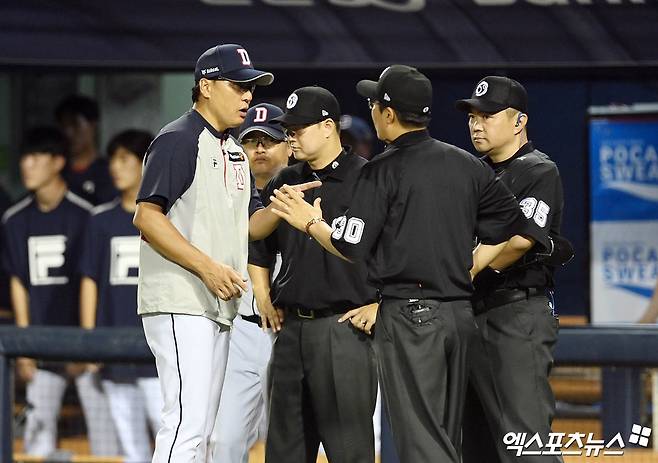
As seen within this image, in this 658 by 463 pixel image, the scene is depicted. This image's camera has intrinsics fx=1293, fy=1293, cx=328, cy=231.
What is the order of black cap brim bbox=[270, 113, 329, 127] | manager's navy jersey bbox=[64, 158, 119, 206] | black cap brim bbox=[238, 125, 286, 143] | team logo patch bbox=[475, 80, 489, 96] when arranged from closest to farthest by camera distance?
black cap brim bbox=[270, 113, 329, 127]
team logo patch bbox=[475, 80, 489, 96]
black cap brim bbox=[238, 125, 286, 143]
manager's navy jersey bbox=[64, 158, 119, 206]

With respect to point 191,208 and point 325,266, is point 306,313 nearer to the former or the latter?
point 325,266

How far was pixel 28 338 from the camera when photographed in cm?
530

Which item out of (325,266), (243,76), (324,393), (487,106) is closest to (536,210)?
(487,106)

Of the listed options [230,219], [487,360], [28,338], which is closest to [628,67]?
[487,360]

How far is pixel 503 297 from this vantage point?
14.1 ft

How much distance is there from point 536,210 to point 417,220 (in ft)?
1.64

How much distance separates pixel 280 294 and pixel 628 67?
93.8 inches

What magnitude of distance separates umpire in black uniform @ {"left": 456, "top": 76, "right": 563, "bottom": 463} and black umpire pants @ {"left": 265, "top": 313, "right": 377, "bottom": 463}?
1.24 feet

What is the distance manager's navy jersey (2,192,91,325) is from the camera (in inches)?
254

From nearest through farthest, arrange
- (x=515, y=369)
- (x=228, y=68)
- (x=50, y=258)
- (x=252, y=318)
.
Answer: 1. (x=228, y=68)
2. (x=515, y=369)
3. (x=252, y=318)
4. (x=50, y=258)

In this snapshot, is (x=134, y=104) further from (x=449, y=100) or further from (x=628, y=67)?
(x=628, y=67)

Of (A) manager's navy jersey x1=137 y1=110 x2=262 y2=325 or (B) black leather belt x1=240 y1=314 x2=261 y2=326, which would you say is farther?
(B) black leather belt x1=240 y1=314 x2=261 y2=326

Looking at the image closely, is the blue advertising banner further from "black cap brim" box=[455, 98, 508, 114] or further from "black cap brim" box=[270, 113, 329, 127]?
"black cap brim" box=[270, 113, 329, 127]

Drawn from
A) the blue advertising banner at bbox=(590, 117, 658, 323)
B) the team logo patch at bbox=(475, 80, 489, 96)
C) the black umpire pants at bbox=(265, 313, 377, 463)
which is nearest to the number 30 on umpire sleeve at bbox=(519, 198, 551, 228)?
the team logo patch at bbox=(475, 80, 489, 96)
